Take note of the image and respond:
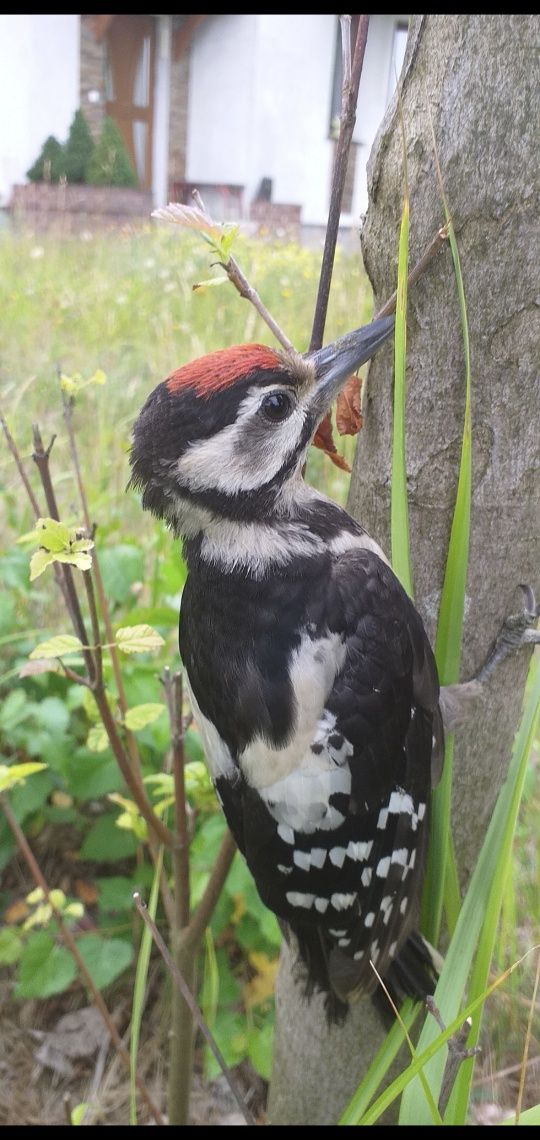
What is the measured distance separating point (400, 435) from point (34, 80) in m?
9.76

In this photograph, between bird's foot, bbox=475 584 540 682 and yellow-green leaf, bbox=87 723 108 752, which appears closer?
bird's foot, bbox=475 584 540 682

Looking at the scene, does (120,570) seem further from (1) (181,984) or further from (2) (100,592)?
(1) (181,984)

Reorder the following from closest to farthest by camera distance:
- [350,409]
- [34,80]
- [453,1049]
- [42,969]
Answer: [453,1049]
[350,409]
[42,969]
[34,80]

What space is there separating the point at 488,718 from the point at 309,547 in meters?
0.35

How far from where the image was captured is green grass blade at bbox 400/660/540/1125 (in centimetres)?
85

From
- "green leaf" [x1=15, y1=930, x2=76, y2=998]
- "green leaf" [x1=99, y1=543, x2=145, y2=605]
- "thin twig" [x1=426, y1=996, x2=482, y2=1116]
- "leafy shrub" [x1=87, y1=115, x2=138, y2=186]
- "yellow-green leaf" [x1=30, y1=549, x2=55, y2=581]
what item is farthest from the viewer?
"leafy shrub" [x1=87, y1=115, x2=138, y2=186]

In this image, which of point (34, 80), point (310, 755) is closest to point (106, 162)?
point (34, 80)

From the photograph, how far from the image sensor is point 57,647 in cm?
102

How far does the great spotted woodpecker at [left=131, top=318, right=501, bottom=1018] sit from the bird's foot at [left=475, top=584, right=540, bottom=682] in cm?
11

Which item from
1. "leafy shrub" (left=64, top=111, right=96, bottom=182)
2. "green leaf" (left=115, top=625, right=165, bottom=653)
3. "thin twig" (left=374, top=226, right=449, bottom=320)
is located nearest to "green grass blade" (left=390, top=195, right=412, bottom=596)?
"thin twig" (left=374, top=226, right=449, bottom=320)

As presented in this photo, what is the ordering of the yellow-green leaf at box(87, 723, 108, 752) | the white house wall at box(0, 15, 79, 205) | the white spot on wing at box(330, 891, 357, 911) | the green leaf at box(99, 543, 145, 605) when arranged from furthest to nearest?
the white house wall at box(0, 15, 79, 205), the green leaf at box(99, 543, 145, 605), the yellow-green leaf at box(87, 723, 108, 752), the white spot on wing at box(330, 891, 357, 911)

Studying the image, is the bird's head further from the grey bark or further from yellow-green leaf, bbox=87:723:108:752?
yellow-green leaf, bbox=87:723:108:752

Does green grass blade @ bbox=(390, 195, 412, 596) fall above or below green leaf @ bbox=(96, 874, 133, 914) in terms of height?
above

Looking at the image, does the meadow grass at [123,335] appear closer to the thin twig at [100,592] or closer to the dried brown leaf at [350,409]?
the thin twig at [100,592]
